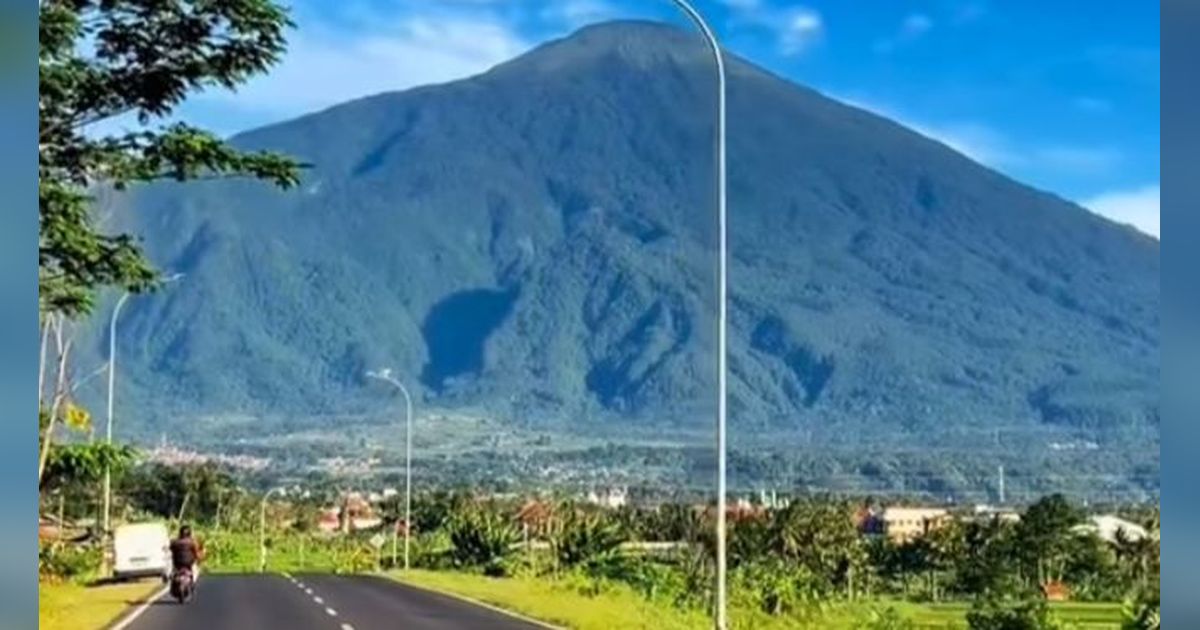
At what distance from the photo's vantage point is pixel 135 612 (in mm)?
7004

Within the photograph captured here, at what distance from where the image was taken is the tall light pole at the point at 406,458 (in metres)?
7.70

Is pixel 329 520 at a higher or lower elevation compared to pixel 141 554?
higher

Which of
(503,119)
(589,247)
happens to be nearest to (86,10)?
(503,119)

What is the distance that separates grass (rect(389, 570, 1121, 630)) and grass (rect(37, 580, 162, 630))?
1.15m

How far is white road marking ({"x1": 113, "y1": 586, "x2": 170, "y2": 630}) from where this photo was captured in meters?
6.86

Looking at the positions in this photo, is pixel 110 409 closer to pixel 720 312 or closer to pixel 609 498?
pixel 609 498

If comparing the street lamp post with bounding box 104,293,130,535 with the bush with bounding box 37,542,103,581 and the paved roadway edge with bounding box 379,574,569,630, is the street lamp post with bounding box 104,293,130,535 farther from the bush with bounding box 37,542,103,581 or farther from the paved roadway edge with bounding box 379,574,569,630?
the paved roadway edge with bounding box 379,574,569,630

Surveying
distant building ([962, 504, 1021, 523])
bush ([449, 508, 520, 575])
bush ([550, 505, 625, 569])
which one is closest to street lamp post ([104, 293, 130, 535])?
bush ([449, 508, 520, 575])

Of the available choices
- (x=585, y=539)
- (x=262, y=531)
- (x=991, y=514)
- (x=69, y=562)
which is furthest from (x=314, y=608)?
(x=991, y=514)

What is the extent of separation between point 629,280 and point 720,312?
1503 mm

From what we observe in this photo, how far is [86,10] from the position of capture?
7789mm

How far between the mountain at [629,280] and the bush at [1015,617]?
25.9 inches

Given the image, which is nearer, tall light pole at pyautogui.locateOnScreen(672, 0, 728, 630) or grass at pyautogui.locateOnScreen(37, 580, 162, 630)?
tall light pole at pyautogui.locateOnScreen(672, 0, 728, 630)

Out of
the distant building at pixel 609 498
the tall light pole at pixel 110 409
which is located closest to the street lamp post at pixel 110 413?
the tall light pole at pixel 110 409
